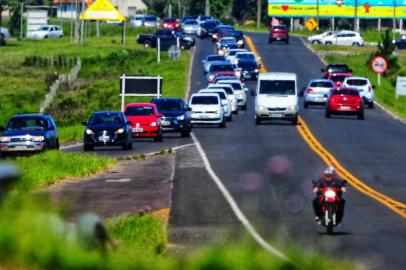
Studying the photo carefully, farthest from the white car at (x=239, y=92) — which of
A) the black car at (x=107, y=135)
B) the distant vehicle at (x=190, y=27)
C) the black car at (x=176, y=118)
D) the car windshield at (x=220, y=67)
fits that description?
the distant vehicle at (x=190, y=27)

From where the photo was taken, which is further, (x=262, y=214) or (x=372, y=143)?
(x=372, y=143)

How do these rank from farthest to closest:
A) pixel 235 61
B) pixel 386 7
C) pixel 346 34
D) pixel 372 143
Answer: pixel 386 7
pixel 346 34
pixel 235 61
pixel 372 143

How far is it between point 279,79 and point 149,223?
35.7m

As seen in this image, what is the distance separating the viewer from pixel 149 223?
21.7 m

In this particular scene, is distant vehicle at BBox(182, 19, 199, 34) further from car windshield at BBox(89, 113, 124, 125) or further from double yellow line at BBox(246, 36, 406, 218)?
car windshield at BBox(89, 113, 124, 125)

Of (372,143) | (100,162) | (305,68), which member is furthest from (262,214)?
(305,68)

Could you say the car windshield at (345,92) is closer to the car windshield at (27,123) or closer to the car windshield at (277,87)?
the car windshield at (277,87)

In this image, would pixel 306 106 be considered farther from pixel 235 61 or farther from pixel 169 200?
pixel 169 200

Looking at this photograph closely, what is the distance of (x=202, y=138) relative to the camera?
51.3 m

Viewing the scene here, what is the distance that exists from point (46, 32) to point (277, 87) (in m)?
78.7

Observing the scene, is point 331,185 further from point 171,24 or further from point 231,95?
point 171,24

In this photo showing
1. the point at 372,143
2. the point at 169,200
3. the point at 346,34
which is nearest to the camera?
the point at 169,200

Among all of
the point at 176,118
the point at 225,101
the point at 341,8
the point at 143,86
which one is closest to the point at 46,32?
the point at 341,8

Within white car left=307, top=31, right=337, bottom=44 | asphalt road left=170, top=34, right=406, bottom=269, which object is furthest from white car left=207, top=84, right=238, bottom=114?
white car left=307, top=31, right=337, bottom=44
